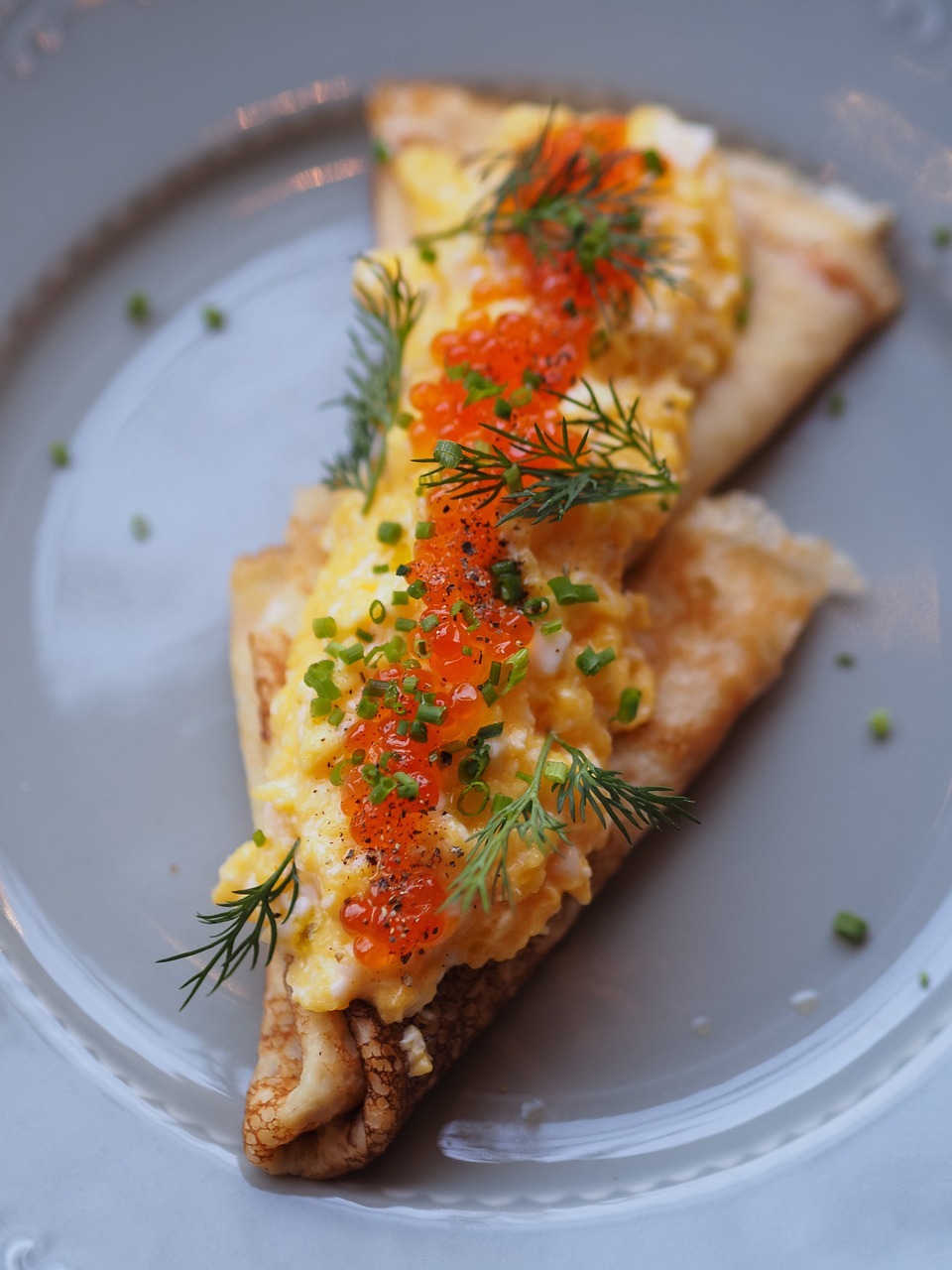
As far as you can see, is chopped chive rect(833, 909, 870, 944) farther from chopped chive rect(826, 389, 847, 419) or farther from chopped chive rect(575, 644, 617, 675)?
chopped chive rect(826, 389, 847, 419)

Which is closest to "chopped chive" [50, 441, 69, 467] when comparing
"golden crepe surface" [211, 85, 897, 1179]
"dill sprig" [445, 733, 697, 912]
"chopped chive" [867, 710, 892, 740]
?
"golden crepe surface" [211, 85, 897, 1179]

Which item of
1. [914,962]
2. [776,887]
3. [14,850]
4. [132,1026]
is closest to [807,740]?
[776,887]

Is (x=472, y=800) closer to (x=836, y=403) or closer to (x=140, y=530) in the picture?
(x=140, y=530)

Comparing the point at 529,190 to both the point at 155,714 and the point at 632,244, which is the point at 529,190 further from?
the point at 155,714

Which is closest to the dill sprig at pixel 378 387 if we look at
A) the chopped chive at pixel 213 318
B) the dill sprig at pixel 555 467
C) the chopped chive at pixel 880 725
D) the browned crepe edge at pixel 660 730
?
the dill sprig at pixel 555 467

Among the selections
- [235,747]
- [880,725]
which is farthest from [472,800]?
[880,725]

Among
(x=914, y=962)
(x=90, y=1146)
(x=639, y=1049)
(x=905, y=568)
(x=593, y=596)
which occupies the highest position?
(x=905, y=568)
